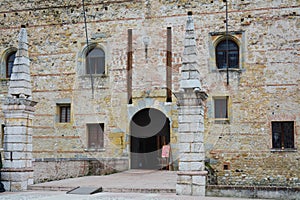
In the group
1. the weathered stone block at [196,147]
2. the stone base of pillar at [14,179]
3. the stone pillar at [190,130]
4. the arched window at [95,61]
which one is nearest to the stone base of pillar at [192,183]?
the stone pillar at [190,130]

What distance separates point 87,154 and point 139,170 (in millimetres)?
2327

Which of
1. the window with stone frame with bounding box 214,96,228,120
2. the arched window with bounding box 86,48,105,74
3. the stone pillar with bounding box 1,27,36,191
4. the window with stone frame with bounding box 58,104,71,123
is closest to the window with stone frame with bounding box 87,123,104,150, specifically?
the window with stone frame with bounding box 58,104,71,123

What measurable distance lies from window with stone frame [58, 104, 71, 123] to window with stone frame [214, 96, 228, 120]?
6.31m

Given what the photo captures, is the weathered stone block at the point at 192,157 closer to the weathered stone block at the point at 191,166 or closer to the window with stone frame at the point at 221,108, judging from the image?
the weathered stone block at the point at 191,166

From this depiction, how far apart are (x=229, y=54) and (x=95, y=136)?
6548 mm

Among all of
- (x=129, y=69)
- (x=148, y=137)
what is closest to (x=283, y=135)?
(x=148, y=137)

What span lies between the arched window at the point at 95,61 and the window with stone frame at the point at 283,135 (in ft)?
24.9

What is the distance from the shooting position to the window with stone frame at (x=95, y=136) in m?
18.6

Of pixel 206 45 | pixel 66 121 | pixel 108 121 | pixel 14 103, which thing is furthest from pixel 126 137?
pixel 14 103

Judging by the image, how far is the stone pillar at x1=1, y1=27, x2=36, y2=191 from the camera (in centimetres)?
1184

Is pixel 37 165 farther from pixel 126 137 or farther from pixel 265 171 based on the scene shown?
pixel 265 171

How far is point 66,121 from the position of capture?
1911 centimetres

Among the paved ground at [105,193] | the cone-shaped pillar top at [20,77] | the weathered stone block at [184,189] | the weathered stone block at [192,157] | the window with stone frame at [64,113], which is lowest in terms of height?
the paved ground at [105,193]

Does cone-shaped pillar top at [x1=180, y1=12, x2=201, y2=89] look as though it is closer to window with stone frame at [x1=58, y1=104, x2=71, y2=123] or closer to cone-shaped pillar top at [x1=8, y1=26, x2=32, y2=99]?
cone-shaped pillar top at [x1=8, y1=26, x2=32, y2=99]
